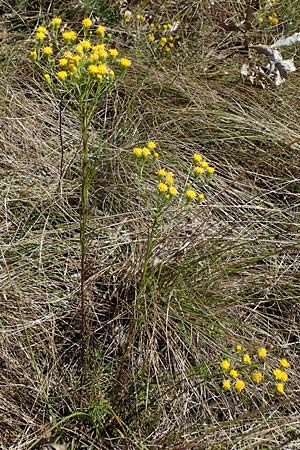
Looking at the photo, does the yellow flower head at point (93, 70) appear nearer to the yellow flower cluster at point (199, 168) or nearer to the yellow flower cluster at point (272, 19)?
the yellow flower cluster at point (199, 168)

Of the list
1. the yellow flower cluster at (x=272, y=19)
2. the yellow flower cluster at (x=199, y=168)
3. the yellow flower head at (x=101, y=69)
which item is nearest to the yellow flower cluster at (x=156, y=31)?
the yellow flower cluster at (x=272, y=19)

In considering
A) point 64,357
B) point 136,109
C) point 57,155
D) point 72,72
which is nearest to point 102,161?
point 57,155

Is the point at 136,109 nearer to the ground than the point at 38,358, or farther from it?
farther from it

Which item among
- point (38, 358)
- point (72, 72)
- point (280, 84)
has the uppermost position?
point (72, 72)

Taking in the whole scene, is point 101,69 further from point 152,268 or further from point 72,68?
point 152,268

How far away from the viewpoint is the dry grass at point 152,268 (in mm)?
1498

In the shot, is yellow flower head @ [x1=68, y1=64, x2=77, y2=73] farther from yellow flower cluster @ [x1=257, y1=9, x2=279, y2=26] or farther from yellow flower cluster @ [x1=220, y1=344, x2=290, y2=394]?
yellow flower cluster @ [x1=257, y1=9, x2=279, y2=26]

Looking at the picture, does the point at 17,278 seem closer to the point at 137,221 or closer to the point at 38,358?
the point at 38,358

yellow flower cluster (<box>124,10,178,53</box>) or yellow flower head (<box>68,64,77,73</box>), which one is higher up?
yellow flower head (<box>68,64,77,73</box>)

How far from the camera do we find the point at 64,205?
1927 millimetres

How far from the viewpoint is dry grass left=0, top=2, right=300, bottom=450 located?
150 centimetres

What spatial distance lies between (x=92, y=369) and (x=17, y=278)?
1.13ft

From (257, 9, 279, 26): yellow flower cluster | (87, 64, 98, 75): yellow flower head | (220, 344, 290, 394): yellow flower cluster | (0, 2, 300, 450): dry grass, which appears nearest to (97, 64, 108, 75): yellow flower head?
(87, 64, 98, 75): yellow flower head

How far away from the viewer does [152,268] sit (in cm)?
166
